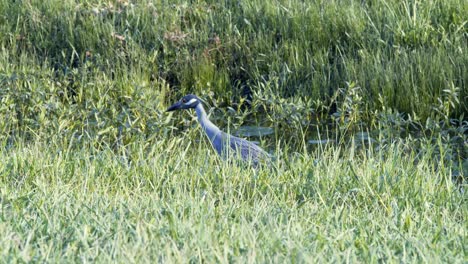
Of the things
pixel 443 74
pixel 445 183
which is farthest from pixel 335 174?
pixel 443 74

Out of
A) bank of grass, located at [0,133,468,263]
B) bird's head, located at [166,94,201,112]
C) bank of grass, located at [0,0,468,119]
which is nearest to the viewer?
Answer: bank of grass, located at [0,133,468,263]

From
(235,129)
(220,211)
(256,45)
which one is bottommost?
(235,129)

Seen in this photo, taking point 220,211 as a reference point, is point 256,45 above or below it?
below

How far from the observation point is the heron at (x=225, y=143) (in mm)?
5345

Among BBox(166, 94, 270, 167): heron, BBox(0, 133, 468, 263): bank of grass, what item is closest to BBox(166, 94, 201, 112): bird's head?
BBox(166, 94, 270, 167): heron

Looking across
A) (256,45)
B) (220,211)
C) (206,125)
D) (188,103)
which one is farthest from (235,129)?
(220,211)

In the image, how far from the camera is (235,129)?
691 centimetres

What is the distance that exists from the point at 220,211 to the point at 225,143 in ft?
6.68

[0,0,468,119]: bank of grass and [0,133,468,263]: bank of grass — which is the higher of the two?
[0,133,468,263]: bank of grass

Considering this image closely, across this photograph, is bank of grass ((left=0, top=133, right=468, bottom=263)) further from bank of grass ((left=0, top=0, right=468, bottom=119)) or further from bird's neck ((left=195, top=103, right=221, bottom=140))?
bank of grass ((left=0, top=0, right=468, bottom=119))

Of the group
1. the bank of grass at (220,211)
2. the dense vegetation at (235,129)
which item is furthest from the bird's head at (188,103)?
the bank of grass at (220,211)

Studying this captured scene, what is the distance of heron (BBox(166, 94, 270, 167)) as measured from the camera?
534cm

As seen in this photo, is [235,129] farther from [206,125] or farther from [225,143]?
[225,143]

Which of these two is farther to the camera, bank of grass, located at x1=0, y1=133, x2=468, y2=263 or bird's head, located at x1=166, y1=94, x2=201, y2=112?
bird's head, located at x1=166, y1=94, x2=201, y2=112
